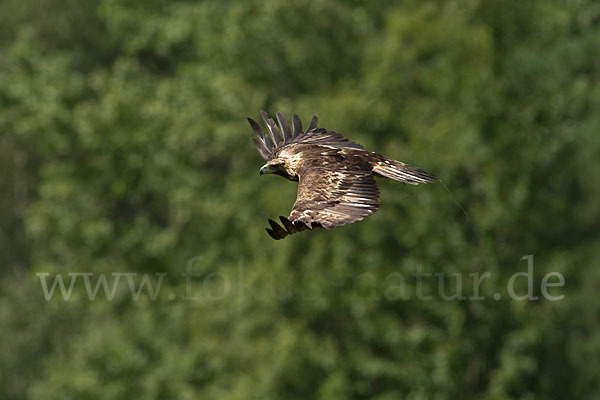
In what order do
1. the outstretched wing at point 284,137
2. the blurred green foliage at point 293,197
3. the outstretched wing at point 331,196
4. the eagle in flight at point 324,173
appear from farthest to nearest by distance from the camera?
1. the blurred green foliage at point 293,197
2. the outstretched wing at point 284,137
3. the eagle in flight at point 324,173
4. the outstretched wing at point 331,196

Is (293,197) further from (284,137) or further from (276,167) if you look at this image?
(276,167)

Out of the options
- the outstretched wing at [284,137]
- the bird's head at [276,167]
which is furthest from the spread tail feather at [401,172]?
the outstretched wing at [284,137]

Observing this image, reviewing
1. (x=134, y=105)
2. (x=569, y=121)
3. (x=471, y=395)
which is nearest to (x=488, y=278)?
(x=471, y=395)

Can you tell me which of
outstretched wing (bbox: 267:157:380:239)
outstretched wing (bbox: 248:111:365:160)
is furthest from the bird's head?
outstretched wing (bbox: 248:111:365:160)

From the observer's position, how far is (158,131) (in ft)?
109

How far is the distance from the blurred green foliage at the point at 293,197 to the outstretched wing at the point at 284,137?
980 centimetres

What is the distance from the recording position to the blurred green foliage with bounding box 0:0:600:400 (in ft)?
86.6

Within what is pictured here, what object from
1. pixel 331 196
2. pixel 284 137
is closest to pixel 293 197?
pixel 284 137

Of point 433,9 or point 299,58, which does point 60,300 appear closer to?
point 299,58

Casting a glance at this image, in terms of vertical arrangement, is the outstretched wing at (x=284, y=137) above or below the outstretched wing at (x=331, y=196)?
above

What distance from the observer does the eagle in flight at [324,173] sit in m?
11.3

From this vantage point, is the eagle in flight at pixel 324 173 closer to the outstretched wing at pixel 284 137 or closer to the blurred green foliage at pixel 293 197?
the outstretched wing at pixel 284 137

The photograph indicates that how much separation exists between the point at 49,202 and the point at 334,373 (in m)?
11.8

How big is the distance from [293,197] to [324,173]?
13460 mm
